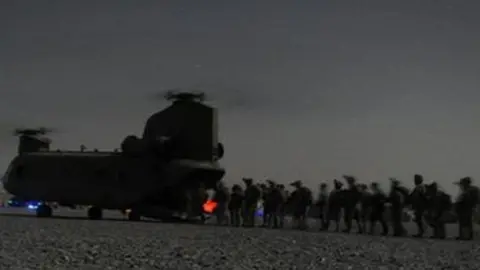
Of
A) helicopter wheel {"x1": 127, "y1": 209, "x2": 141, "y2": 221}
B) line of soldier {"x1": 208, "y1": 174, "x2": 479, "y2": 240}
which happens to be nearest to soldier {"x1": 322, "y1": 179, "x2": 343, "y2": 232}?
line of soldier {"x1": 208, "y1": 174, "x2": 479, "y2": 240}

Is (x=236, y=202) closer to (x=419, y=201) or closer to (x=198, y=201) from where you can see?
(x=198, y=201)

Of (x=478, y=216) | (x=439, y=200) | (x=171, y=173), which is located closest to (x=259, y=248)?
(x=439, y=200)

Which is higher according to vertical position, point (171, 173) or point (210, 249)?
point (171, 173)

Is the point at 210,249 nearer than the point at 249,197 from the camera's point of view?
Yes

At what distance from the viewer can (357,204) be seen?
18.7 m

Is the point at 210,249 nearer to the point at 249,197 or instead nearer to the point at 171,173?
the point at 249,197

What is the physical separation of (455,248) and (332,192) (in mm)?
6625

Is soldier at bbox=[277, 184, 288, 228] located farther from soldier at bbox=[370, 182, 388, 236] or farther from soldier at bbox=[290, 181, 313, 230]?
soldier at bbox=[370, 182, 388, 236]

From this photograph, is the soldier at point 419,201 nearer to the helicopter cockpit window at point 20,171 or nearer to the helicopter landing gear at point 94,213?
the helicopter landing gear at point 94,213

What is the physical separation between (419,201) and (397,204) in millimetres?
741

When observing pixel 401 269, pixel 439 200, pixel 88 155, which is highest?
pixel 88 155

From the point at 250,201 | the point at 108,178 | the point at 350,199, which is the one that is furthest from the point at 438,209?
the point at 108,178

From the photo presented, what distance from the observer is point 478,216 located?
1850cm

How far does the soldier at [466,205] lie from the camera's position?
16172 millimetres
